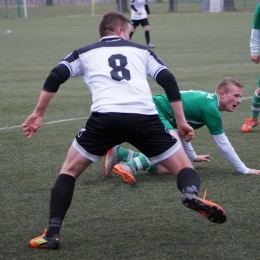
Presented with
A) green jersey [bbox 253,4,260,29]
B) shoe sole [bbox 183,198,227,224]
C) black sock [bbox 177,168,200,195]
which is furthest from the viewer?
green jersey [bbox 253,4,260,29]

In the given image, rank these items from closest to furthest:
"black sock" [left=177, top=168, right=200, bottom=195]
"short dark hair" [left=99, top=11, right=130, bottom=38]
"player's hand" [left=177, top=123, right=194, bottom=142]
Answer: "black sock" [left=177, top=168, right=200, bottom=195], "player's hand" [left=177, top=123, right=194, bottom=142], "short dark hair" [left=99, top=11, right=130, bottom=38]

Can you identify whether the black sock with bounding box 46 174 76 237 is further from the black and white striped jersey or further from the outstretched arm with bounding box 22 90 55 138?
the black and white striped jersey

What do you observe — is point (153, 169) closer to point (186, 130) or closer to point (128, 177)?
point (128, 177)

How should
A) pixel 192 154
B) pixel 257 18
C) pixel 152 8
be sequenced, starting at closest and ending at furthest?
1. pixel 192 154
2. pixel 257 18
3. pixel 152 8

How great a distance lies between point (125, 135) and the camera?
4363mm

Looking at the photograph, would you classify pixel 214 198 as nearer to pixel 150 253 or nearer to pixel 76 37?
pixel 150 253

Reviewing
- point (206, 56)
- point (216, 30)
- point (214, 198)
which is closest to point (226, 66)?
point (206, 56)

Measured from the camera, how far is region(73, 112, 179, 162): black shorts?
4.30m

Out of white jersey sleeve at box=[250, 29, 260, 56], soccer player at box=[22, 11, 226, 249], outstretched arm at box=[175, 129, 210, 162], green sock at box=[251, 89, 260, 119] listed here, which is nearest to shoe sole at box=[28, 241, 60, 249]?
soccer player at box=[22, 11, 226, 249]

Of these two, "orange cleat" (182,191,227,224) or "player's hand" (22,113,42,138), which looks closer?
"orange cleat" (182,191,227,224)

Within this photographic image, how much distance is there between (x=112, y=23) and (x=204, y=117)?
180cm

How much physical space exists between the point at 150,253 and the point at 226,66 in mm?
12135

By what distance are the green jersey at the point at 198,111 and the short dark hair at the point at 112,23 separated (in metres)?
1.67

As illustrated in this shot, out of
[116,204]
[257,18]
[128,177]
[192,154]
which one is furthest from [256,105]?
[116,204]
